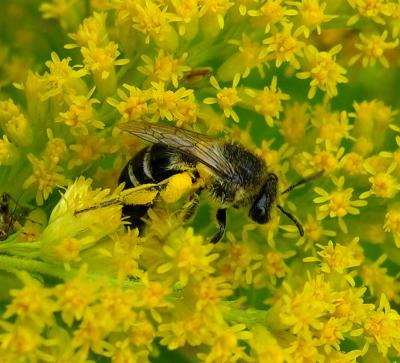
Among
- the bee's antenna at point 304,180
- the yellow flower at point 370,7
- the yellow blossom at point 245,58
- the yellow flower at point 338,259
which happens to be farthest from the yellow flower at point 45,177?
the yellow flower at point 370,7

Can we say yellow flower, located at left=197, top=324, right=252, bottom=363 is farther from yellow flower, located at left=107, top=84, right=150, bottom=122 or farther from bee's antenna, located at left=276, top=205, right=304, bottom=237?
yellow flower, located at left=107, top=84, right=150, bottom=122

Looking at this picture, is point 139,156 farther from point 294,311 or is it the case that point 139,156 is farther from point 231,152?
point 294,311

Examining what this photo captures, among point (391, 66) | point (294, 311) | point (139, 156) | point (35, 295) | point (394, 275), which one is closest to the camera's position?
point (35, 295)

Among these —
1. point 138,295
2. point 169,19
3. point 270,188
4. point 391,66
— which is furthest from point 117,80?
point 391,66

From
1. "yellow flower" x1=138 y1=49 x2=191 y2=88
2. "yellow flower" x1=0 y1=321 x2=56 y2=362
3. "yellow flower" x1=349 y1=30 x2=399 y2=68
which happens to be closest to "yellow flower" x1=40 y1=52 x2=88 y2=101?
Result: "yellow flower" x1=138 y1=49 x2=191 y2=88

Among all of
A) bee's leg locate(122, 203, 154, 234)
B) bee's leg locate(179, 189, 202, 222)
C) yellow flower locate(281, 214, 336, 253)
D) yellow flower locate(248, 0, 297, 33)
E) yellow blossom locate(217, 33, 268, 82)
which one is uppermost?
yellow flower locate(248, 0, 297, 33)

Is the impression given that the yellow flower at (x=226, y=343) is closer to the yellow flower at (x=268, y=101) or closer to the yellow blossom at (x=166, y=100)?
the yellow blossom at (x=166, y=100)

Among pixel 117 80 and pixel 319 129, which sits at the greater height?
pixel 117 80

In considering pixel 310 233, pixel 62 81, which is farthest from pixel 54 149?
pixel 310 233
